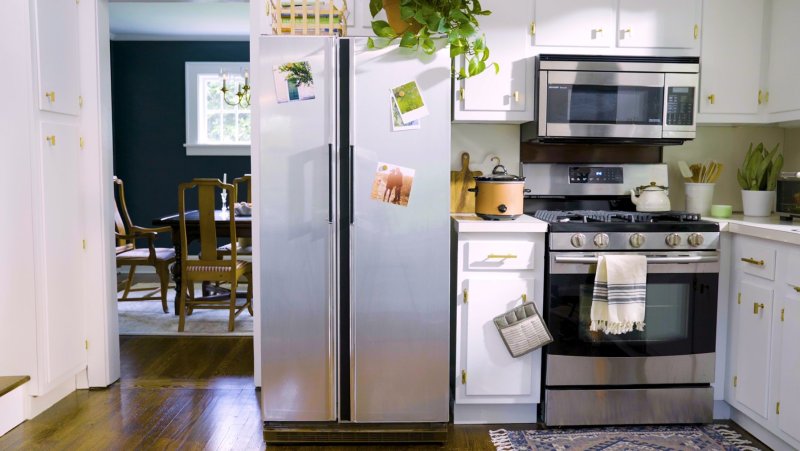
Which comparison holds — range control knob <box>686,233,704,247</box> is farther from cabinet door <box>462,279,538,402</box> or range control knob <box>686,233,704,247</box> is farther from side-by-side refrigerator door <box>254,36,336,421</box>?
side-by-side refrigerator door <box>254,36,336,421</box>

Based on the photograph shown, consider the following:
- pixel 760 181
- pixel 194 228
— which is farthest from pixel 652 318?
pixel 194 228

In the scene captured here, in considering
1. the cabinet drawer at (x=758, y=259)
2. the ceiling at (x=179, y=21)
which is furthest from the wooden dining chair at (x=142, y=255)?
the cabinet drawer at (x=758, y=259)

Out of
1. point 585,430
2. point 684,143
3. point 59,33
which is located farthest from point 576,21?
point 59,33

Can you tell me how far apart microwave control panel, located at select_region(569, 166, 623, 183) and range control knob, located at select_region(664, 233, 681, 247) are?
61 cm

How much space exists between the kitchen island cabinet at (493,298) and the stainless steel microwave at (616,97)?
0.55 meters

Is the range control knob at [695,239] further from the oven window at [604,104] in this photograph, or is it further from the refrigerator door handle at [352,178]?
the refrigerator door handle at [352,178]

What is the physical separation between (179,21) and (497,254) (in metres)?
4.65

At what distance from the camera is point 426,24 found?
269cm

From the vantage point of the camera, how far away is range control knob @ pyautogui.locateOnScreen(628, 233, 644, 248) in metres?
2.94

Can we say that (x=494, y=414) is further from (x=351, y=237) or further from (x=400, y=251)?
(x=351, y=237)

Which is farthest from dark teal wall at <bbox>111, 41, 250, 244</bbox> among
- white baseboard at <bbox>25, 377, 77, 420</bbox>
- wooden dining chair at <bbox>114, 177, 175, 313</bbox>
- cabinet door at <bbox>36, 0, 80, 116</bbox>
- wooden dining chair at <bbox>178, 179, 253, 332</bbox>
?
white baseboard at <bbox>25, 377, 77, 420</bbox>

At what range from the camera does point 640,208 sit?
3361 millimetres

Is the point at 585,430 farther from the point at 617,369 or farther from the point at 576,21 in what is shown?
the point at 576,21

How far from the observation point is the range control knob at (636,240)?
2936 mm
